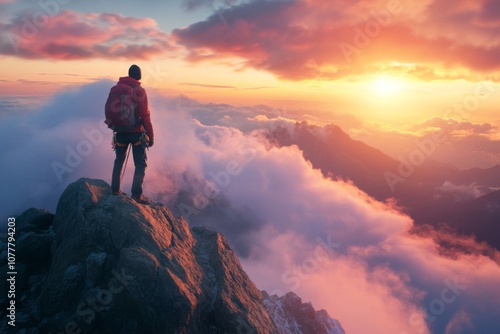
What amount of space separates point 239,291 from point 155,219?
20.6 feet

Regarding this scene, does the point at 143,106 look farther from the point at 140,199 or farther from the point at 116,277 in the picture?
Answer: the point at 116,277

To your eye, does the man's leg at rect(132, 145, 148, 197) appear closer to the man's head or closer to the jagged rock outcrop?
the man's head

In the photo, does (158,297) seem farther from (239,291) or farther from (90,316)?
(239,291)

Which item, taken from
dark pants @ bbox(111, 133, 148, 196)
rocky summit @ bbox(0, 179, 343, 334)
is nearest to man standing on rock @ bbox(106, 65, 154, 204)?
dark pants @ bbox(111, 133, 148, 196)

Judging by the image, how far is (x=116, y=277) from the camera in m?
11.8

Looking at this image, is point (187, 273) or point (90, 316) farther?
point (187, 273)

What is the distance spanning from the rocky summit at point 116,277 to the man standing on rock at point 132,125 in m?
1.50

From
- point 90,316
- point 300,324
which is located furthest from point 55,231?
point 300,324

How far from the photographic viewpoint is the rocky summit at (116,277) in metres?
11.6

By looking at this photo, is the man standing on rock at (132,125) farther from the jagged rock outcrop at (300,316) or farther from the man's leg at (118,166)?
the jagged rock outcrop at (300,316)

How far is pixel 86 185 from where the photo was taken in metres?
15.1

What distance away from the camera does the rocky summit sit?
1163 centimetres

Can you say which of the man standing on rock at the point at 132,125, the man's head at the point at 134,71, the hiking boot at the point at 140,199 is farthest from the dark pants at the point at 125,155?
the man's head at the point at 134,71

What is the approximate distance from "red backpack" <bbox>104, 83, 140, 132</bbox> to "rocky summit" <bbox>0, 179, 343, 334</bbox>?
3.99 m
